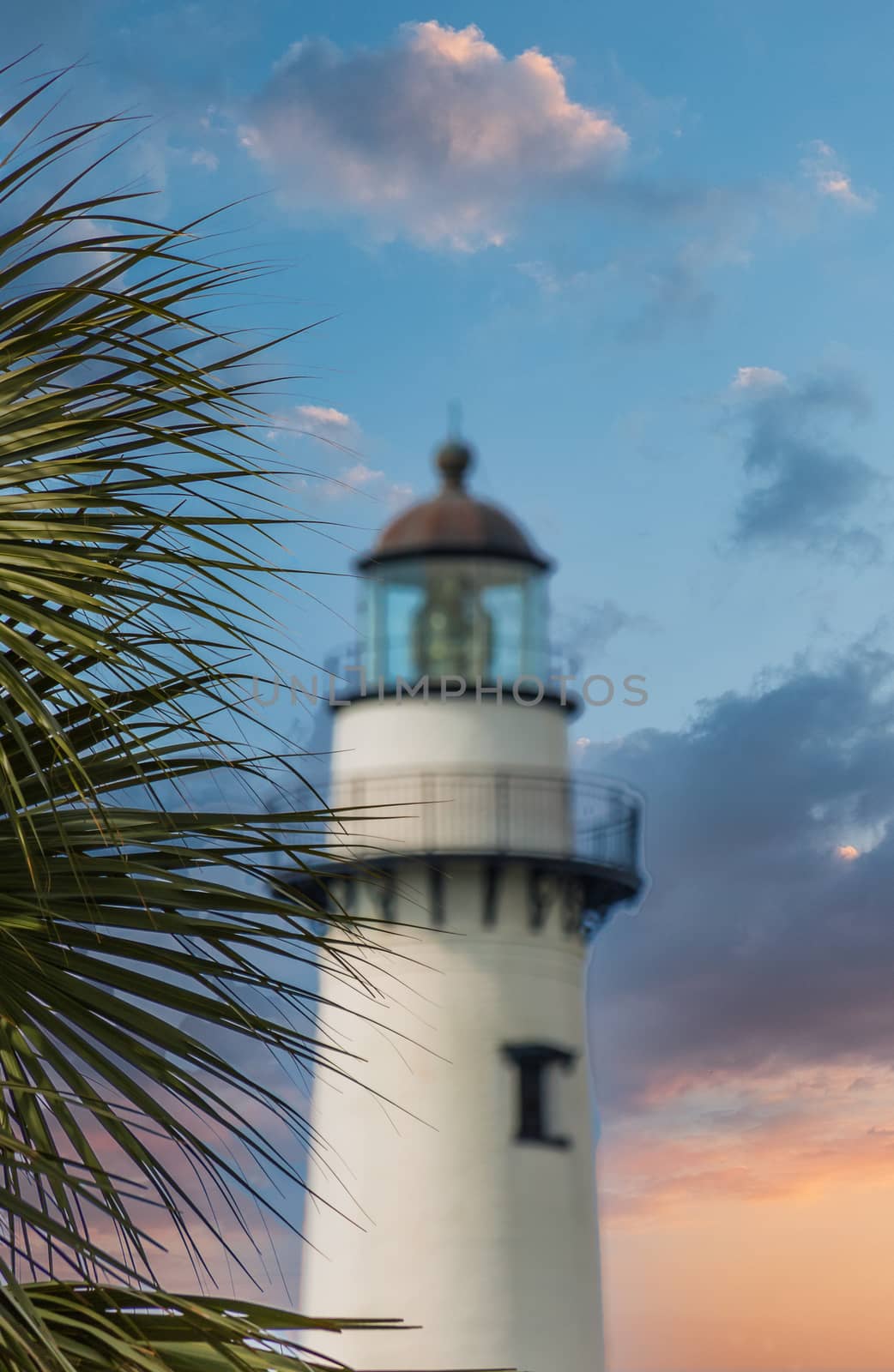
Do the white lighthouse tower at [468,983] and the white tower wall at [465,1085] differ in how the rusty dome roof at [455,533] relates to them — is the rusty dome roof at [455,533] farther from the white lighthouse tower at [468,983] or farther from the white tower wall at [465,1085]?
the white tower wall at [465,1085]

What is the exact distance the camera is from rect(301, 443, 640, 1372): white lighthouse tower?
58.5 feet

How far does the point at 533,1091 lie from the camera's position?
18.4 meters

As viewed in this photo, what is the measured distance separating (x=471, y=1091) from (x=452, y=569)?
196 inches

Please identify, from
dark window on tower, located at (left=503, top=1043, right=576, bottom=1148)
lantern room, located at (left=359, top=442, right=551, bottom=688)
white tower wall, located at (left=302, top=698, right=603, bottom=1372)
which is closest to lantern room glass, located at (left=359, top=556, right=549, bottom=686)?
lantern room, located at (left=359, top=442, right=551, bottom=688)

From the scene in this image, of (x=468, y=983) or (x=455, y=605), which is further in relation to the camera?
(x=455, y=605)

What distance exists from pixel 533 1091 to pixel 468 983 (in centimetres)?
118

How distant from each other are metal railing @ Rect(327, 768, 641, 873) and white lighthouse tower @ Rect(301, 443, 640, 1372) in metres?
0.02

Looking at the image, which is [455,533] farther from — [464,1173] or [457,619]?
[464,1173]

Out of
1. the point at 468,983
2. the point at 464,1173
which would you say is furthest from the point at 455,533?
the point at 464,1173

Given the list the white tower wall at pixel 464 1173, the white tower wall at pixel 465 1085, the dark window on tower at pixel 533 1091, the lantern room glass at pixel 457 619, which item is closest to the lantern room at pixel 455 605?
the lantern room glass at pixel 457 619

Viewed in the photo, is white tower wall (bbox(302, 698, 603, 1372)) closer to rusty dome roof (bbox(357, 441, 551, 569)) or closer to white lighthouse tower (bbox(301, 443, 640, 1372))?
white lighthouse tower (bbox(301, 443, 640, 1372))

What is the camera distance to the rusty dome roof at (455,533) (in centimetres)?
1900

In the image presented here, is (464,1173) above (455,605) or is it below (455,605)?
below

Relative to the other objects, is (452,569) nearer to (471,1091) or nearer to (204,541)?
(471,1091)
